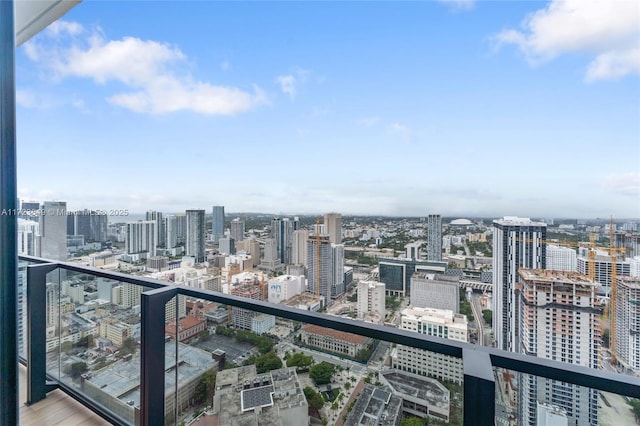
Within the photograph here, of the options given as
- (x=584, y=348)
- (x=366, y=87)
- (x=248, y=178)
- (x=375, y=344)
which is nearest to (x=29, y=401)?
(x=375, y=344)

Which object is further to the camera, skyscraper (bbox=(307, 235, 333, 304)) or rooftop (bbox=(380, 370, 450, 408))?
skyscraper (bbox=(307, 235, 333, 304))

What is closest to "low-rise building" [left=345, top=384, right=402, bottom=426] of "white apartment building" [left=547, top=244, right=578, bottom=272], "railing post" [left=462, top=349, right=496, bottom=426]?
"railing post" [left=462, top=349, right=496, bottom=426]

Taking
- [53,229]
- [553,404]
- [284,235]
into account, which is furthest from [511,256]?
[53,229]

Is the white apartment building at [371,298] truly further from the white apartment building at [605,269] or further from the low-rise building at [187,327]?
the white apartment building at [605,269]

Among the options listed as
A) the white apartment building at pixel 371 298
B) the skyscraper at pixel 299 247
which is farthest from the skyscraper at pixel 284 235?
the white apartment building at pixel 371 298

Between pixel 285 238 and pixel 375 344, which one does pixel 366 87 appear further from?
pixel 375 344

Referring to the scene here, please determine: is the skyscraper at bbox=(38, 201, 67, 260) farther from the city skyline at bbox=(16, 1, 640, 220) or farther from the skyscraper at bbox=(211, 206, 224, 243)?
the skyscraper at bbox=(211, 206, 224, 243)
